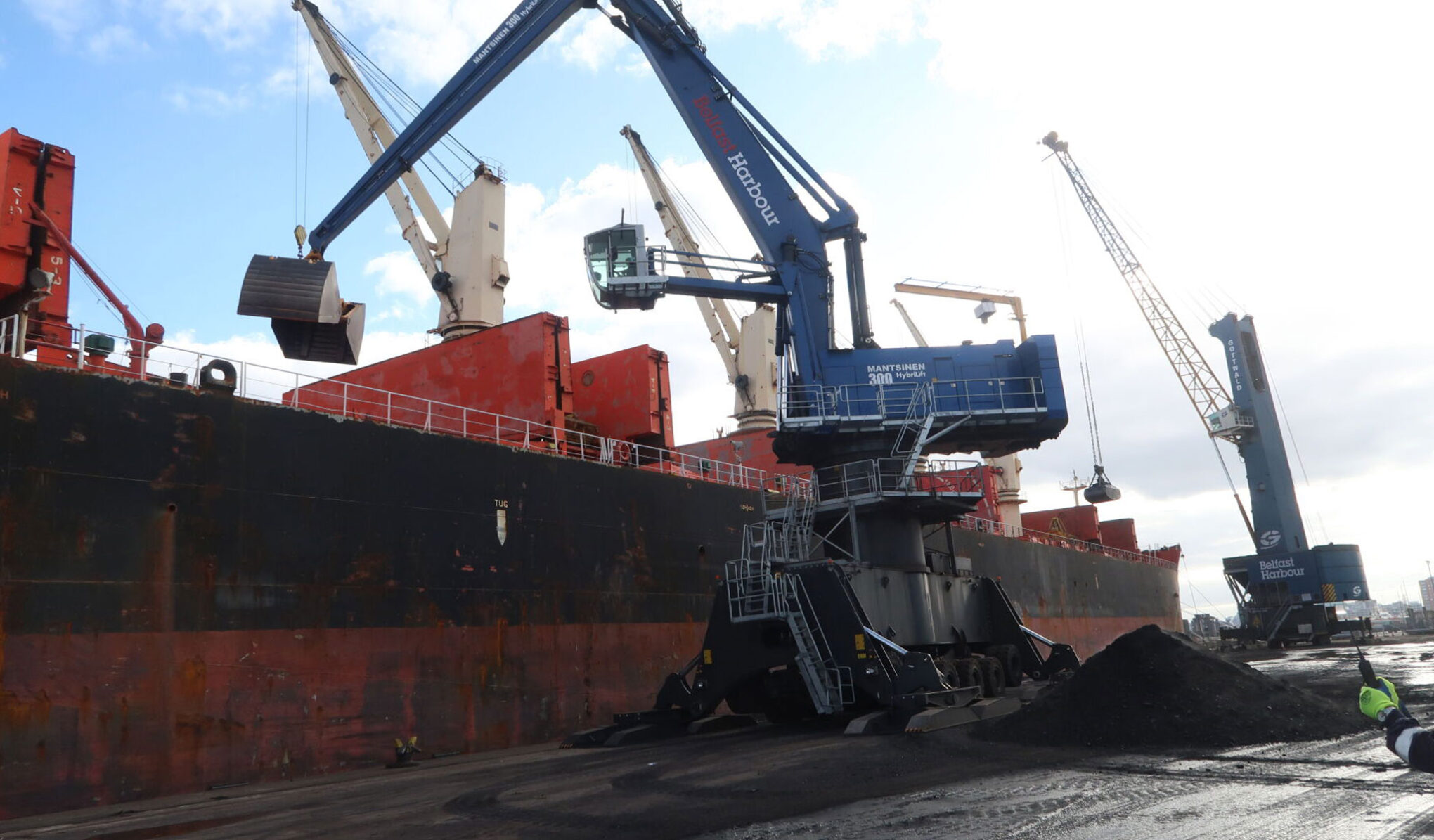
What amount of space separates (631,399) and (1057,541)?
1060 inches

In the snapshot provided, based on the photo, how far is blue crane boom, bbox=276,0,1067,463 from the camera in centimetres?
1780

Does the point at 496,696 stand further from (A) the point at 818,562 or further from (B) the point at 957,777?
(B) the point at 957,777

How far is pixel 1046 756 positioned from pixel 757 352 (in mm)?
30553

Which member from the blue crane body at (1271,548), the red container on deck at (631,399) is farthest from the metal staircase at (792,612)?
the blue crane body at (1271,548)

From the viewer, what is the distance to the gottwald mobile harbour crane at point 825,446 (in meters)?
14.7

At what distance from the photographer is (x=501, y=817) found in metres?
8.15

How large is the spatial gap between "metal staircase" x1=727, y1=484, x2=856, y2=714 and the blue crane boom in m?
3.07

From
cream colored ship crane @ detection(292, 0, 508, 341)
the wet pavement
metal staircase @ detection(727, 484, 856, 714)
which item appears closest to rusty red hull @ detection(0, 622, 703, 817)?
the wet pavement

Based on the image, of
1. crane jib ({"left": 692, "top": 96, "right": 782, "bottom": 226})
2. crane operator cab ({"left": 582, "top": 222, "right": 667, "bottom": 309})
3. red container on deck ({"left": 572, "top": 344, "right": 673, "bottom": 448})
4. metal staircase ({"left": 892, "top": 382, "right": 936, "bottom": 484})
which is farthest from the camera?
red container on deck ({"left": 572, "top": 344, "right": 673, "bottom": 448})

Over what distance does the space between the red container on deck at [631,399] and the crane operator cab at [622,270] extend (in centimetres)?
510

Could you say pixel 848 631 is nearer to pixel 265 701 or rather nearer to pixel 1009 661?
pixel 1009 661

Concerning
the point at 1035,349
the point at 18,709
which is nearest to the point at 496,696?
the point at 18,709

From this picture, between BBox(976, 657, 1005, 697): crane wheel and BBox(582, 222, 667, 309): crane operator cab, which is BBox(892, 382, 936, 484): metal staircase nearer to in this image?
BBox(976, 657, 1005, 697): crane wheel

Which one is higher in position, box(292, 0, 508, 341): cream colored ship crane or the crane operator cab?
box(292, 0, 508, 341): cream colored ship crane
